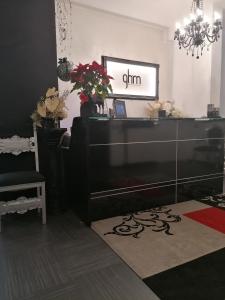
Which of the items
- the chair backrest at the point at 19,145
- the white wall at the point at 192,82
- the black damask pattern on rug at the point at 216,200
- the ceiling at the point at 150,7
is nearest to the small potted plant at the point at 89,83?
the chair backrest at the point at 19,145

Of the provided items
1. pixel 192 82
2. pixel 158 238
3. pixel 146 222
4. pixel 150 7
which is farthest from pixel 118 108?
pixel 192 82

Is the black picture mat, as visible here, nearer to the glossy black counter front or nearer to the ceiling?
the glossy black counter front

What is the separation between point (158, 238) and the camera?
2.29m

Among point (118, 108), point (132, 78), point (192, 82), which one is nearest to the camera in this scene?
point (118, 108)

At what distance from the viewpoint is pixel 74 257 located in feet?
6.59

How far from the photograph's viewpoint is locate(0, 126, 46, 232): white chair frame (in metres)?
2.51

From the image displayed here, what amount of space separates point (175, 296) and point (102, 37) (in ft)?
14.9

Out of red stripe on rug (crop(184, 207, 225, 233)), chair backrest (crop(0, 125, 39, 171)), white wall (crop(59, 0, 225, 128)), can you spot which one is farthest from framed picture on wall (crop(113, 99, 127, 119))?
white wall (crop(59, 0, 225, 128))

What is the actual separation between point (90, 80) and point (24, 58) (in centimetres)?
97

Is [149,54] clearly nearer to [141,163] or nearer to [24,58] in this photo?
[24,58]

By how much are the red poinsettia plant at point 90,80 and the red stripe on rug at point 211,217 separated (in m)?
1.75

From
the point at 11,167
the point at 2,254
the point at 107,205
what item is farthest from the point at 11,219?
the point at 107,205

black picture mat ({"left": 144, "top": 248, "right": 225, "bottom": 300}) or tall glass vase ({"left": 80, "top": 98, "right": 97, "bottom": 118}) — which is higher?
tall glass vase ({"left": 80, "top": 98, "right": 97, "bottom": 118})

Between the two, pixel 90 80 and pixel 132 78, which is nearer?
pixel 90 80
